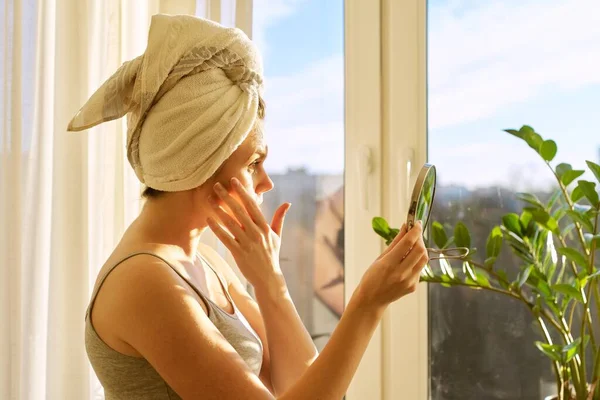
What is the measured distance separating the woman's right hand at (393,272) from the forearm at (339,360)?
0.02 metres

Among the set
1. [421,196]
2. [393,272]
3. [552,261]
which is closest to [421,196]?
[421,196]

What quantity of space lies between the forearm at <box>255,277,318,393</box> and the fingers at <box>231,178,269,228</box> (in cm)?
15

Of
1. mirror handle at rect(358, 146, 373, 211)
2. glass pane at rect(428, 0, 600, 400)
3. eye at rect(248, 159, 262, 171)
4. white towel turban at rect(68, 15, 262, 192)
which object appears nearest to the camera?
white towel turban at rect(68, 15, 262, 192)

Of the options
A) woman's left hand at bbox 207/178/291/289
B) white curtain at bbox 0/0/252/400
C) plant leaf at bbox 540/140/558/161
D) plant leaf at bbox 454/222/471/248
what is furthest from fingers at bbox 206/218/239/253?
plant leaf at bbox 540/140/558/161

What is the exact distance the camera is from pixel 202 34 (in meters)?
1.09

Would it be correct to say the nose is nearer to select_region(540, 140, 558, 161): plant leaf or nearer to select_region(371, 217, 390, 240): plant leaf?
select_region(371, 217, 390, 240): plant leaf

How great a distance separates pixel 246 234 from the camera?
1.12m

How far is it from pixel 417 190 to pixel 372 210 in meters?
0.95

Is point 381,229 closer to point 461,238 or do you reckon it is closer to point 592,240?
point 461,238

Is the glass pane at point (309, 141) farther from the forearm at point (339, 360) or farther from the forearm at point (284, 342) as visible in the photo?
the forearm at point (339, 360)

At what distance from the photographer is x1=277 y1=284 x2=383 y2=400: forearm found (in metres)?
1.00

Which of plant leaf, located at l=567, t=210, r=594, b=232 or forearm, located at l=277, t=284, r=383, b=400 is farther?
plant leaf, located at l=567, t=210, r=594, b=232

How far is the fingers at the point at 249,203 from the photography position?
1104 mm

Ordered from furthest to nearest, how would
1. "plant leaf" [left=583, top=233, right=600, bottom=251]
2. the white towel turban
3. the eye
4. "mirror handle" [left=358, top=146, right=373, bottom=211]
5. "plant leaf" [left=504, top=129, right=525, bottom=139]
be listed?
"mirror handle" [left=358, top=146, right=373, bottom=211] → "plant leaf" [left=504, top=129, right=525, bottom=139] → "plant leaf" [left=583, top=233, right=600, bottom=251] → the eye → the white towel turban
